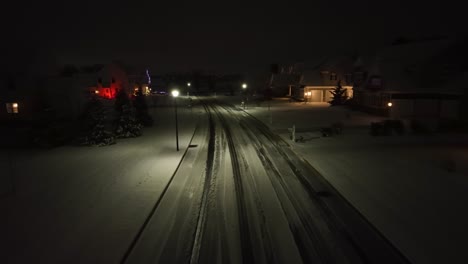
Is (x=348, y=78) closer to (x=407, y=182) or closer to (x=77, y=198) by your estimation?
(x=407, y=182)

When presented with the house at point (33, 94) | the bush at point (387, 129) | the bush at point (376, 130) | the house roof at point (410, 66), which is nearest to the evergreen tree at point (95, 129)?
the house at point (33, 94)

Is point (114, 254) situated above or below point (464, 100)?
below

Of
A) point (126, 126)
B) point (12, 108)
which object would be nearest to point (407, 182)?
point (126, 126)

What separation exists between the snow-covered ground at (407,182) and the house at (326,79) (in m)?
30.8

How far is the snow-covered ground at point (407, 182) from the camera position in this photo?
29.0 ft

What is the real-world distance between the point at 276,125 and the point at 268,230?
21.3 meters

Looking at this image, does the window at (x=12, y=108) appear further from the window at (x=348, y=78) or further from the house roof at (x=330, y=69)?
the window at (x=348, y=78)

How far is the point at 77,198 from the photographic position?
41.0ft

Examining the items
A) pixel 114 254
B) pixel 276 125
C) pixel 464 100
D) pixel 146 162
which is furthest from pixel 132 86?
pixel 114 254

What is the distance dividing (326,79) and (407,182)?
43611mm

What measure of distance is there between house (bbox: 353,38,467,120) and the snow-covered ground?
932 centimetres

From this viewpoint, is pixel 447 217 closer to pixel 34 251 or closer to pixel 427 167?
pixel 427 167

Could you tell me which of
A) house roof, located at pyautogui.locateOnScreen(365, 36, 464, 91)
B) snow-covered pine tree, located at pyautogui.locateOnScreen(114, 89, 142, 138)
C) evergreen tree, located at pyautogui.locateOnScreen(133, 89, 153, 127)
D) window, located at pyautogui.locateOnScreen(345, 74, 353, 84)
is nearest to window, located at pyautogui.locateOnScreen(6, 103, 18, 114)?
evergreen tree, located at pyautogui.locateOnScreen(133, 89, 153, 127)

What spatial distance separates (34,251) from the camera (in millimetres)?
8539
